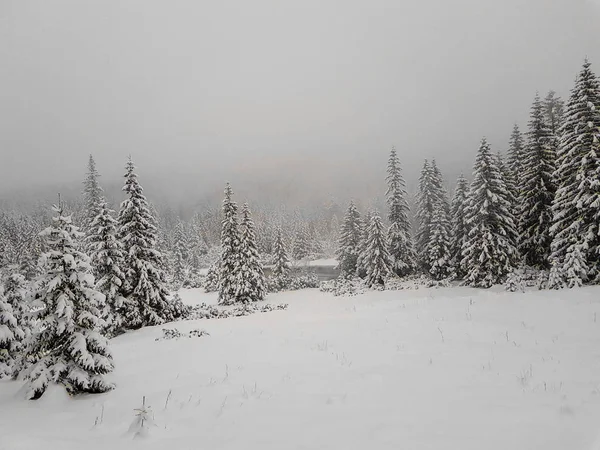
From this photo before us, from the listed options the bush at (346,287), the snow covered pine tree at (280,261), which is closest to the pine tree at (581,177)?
the bush at (346,287)

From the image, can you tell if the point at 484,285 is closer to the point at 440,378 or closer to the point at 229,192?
the point at 440,378

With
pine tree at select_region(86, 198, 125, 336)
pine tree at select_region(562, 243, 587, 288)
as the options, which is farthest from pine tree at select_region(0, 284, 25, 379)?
pine tree at select_region(562, 243, 587, 288)

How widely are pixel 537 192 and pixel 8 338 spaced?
3273 centimetres

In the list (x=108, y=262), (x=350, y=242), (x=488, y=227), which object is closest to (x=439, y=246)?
(x=488, y=227)

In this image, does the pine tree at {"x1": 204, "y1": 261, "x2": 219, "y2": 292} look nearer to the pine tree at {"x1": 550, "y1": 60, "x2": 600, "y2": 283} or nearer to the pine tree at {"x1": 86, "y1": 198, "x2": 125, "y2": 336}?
the pine tree at {"x1": 86, "y1": 198, "x2": 125, "y2": 336}

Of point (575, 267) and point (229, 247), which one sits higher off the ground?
point (575, 267)

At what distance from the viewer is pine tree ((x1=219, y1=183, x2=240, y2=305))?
3450cm

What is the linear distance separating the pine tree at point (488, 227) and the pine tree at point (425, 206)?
361 inches

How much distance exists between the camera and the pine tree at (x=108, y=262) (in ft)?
60.9

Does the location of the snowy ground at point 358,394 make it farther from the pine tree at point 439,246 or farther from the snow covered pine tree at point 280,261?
the snow covered pine tree at point 280,261

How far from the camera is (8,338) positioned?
8758mm

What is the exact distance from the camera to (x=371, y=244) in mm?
37438

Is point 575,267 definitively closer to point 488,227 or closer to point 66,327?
point 488,227

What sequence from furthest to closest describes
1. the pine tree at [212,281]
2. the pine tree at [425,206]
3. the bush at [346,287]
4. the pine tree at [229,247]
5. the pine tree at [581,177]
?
the pine tree at [212,281], the pine tree at [425,206], the bush at [346,287], the pine tree at [229,247], the pine tree at [581,177]
